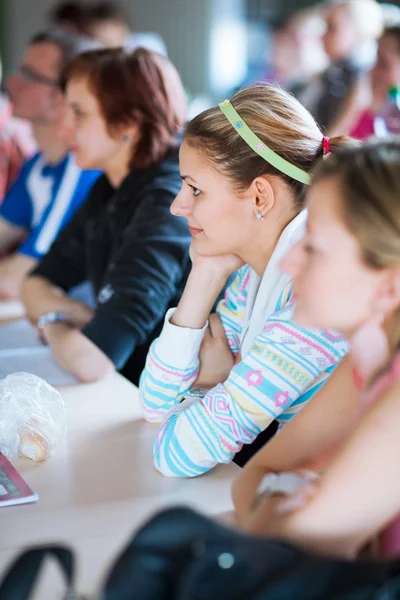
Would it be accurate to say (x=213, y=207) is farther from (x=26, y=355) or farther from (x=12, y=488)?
(x=26, y=355)

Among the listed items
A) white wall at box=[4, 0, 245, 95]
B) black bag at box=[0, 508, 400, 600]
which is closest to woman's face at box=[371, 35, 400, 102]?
black bag at box=[0, 508, 400, 600]

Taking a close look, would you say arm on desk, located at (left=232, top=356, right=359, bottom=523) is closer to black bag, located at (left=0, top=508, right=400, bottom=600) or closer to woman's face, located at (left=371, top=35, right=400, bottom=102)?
black bag, located at (left=0, top=508, right=400, bottom=600)

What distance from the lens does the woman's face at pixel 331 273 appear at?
0.90 meters

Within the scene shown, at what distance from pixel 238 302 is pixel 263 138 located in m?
0.32

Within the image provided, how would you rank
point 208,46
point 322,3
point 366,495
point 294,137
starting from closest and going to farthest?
point 366,495 < point 294,137 < point 322,3 < point 208,46

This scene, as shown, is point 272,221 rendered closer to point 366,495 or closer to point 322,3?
point 366,495

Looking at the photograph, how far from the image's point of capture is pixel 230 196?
1.38m

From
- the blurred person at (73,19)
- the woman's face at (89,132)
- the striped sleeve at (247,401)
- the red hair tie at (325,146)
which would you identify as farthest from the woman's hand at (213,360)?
the blurred person at (73,19)

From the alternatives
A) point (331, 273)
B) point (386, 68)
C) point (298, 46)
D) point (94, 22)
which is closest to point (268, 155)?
point (331, 273)

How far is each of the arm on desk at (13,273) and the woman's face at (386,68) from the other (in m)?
1.74

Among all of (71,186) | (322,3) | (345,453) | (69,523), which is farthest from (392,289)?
(322,3)

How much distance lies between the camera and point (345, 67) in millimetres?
4453

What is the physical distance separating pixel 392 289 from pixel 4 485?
594 mm

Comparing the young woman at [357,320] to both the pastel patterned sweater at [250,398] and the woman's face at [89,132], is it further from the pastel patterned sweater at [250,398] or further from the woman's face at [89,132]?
the woman's face at [89,132]
